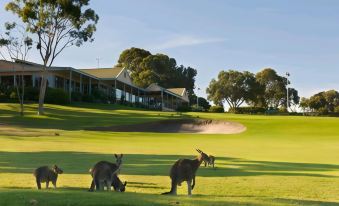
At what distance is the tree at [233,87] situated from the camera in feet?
396

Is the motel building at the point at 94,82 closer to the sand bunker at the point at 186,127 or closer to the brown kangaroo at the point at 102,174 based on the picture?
the sand bunker at the point at 186,127

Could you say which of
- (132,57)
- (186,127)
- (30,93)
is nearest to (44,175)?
(186,127)

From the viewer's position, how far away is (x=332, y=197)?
39.5 ft

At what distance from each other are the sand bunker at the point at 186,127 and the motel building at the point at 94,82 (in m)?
22.9

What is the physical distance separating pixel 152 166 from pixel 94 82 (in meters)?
64.2

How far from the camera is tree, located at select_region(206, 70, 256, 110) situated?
4754 inches

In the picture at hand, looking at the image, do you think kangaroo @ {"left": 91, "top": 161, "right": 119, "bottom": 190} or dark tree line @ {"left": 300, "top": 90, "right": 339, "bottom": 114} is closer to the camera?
kangaroo @ {"left": 91, "top": 161, "right": 119, "bottom": 190}

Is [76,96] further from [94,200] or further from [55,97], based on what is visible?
[94,200]

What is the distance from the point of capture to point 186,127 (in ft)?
163

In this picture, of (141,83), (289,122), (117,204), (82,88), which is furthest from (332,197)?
(141,83)

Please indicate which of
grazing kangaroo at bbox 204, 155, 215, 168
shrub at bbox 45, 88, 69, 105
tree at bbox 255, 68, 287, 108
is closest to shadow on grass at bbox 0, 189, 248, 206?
grazing kangaroo at bbox 204, 155, 215, 168

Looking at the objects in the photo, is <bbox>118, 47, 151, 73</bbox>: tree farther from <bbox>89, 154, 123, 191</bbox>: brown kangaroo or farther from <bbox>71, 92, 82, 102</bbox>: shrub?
<bbox>89, 154, 123, 191</bbox>: brown kangaroo

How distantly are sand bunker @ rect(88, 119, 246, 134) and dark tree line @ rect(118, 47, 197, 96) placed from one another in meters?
66.2

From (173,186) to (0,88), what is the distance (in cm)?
6076
